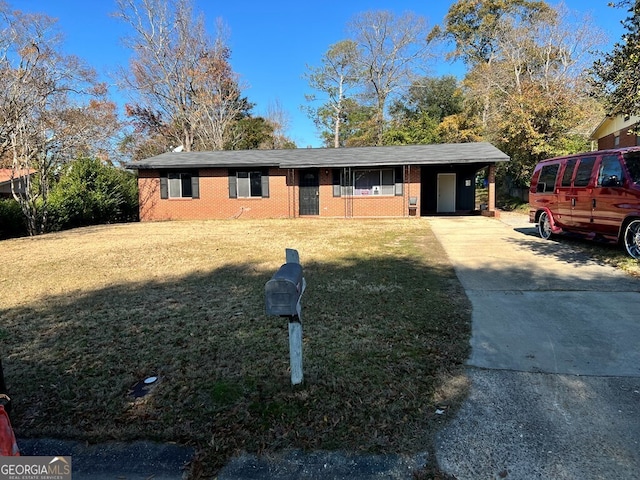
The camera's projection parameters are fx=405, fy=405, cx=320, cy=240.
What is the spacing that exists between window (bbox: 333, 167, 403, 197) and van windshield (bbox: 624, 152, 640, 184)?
11219 millimetres

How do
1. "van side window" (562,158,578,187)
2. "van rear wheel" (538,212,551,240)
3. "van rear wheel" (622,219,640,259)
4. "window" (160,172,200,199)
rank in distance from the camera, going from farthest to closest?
"window" (160,172,200,199) → "van rear wheel" (538,212,551,240) → "van side window" (562,158,578,187) → "van rear wheel" (622,219,640,259)

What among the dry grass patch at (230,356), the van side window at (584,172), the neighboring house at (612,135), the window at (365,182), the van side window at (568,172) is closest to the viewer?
the dry grass patch at (230,356)

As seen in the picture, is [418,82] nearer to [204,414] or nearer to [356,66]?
[356,66]

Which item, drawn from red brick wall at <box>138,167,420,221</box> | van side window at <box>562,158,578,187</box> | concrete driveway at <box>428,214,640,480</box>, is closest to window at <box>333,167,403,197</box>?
red brick wall at <box>138,167,420,221</box>

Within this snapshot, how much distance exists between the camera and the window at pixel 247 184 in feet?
61.1

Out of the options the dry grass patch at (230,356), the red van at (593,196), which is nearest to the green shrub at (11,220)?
the dry grass patch at (230,356)

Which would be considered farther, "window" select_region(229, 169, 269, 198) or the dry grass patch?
"window" select_region(229, 169, 269, 198)

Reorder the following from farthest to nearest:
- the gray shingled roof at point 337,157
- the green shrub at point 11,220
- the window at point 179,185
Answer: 1. the window at point 179,185
2. the gray shingled roof at point 337,157
3. the green shrub at point 11,220

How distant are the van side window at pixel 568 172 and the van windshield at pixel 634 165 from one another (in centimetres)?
149

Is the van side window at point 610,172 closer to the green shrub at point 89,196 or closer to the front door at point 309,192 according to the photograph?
the front door at point 309,192

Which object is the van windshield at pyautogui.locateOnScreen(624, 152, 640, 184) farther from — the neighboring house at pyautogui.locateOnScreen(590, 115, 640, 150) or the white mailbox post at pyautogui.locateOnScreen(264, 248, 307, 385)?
the neighboring house at pyautogui.locateOnScreen(590, 115, 640, 150)

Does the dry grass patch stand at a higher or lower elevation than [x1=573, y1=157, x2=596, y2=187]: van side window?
lower

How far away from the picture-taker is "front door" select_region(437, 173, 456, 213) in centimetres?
2012

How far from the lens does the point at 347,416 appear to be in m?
2.44
